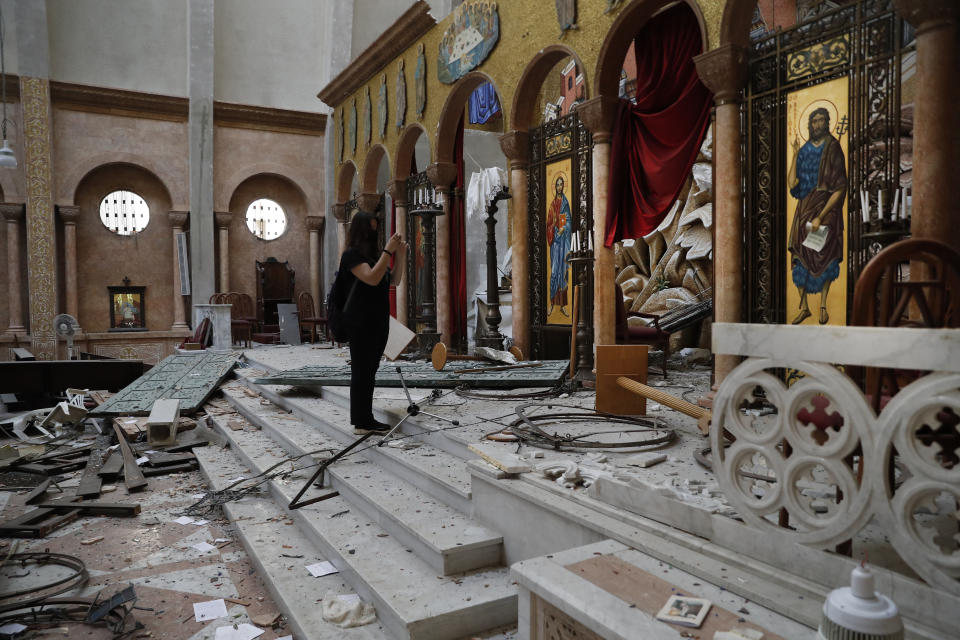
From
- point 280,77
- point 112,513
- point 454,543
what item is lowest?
point 112,513

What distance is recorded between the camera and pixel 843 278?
4.50 meters

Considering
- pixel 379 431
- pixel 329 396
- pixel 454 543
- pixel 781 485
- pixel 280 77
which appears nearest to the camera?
pixel 781 485

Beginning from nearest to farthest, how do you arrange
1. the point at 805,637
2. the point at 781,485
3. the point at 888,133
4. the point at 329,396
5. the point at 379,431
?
the point at 805,637 < the point at 781,485 < the point at 888,133 < the point at 379,431 < the point at 329,396

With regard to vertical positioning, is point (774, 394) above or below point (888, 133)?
→ below

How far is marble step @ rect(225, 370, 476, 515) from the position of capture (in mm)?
3311

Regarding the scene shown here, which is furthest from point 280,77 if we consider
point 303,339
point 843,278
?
point 843,278

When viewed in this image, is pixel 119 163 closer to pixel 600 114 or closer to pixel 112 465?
pixel 112 465

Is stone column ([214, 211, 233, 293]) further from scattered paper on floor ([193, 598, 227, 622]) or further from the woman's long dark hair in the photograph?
scattered paper on floor ([193, 598, 227, 622])

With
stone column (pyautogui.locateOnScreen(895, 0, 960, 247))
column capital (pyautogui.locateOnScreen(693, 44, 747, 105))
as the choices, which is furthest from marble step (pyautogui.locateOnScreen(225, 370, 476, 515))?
column capital (pyautogui.locateOnScreen(693, 44, 747, 105))

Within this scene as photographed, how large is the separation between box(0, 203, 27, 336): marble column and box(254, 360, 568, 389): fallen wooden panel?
977 centimetres

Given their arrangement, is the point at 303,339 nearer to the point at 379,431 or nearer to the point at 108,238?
the point at 108,238

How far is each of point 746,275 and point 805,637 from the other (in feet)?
13.1

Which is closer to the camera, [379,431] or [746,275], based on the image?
[379,431]

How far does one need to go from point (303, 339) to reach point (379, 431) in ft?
35.9
